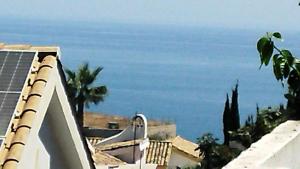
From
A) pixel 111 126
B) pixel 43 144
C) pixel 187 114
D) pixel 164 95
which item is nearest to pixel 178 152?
pixel 111 126

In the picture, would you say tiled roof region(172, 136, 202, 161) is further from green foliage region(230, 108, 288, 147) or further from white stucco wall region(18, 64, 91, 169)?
white stucco wall region(18, 64, 91, 169)

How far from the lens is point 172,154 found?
50.1 metres

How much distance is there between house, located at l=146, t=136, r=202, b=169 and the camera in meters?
43.8

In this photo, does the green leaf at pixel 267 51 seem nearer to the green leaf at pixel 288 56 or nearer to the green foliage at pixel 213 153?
the green leaf at pixel 288 56

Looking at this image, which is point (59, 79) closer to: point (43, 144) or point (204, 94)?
point (43, 144)

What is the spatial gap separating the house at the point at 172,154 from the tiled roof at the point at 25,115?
115ft

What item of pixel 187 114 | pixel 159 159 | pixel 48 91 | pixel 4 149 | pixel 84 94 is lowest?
pixel 4 149

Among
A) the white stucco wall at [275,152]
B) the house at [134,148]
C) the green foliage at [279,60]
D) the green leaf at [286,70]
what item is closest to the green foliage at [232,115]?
the house at [134,148]

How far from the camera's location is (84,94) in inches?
2427

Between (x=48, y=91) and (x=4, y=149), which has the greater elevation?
(x=48, y=91)

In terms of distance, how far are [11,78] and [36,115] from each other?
327mm

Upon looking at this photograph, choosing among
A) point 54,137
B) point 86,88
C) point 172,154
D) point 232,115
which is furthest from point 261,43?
point 86,88

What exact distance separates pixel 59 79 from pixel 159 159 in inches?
1526

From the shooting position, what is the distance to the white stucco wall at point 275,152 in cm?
407
